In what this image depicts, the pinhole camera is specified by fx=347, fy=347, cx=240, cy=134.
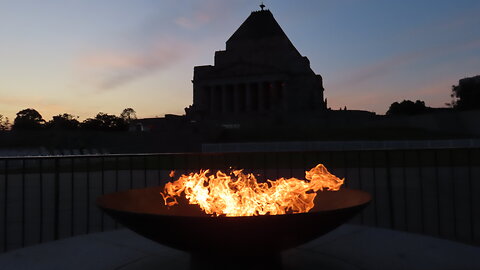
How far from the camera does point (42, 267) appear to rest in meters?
3.14

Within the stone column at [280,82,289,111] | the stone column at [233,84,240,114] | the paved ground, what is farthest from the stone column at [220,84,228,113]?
the paved ground

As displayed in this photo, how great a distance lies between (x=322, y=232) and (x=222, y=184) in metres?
1.19

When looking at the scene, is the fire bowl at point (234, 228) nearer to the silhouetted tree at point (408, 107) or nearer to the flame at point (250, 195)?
the flame at point (250, 195)

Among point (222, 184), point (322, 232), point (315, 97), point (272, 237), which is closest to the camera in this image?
point (272, 237)

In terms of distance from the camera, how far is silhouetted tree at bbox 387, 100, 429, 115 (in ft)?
214

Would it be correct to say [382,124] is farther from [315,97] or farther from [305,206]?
[305,206]

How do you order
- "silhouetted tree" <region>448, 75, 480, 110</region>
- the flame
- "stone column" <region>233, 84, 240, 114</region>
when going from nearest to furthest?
the flame < "silhouetted tree" <region>448, 75, 480, 110</region> < "stone column" <region>233, 84, 240, 114</region>

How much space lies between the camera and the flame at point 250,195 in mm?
3113

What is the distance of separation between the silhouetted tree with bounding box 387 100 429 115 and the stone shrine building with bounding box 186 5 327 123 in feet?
54.1

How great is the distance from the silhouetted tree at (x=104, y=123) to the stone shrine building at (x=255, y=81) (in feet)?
69.9

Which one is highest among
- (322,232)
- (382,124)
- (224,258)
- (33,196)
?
(382,124)

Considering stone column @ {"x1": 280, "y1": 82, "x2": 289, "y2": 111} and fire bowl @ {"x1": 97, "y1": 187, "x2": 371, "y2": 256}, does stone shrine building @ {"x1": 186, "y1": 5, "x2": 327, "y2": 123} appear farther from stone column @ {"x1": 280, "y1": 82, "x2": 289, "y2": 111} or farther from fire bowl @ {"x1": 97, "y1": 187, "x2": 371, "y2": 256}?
fire bowl @ {"x1": 97, "y1": 187, "x2": 371, "y2": 256}

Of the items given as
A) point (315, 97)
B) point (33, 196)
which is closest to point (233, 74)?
point (315, 97)

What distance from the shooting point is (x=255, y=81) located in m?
57.4
